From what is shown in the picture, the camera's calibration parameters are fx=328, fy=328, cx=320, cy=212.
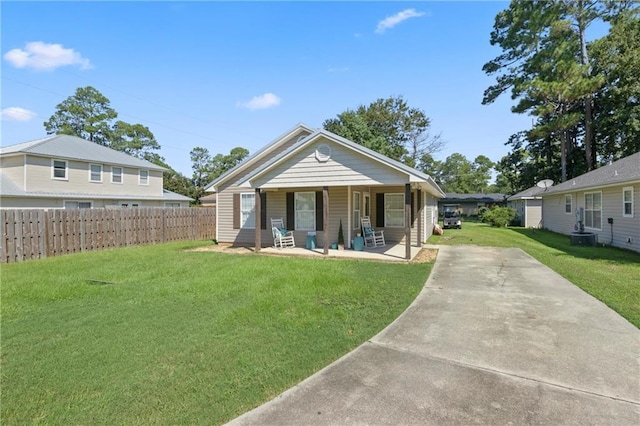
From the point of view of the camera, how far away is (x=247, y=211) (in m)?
14.5

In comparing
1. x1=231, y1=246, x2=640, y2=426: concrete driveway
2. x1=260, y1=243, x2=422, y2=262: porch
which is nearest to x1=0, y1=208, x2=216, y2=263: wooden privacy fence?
x1=260, y1=243, x2=422, y2=262: porch

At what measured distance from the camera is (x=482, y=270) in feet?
28.0

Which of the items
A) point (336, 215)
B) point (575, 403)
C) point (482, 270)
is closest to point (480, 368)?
point (575, 403)

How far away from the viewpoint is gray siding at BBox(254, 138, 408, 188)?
1022 cm

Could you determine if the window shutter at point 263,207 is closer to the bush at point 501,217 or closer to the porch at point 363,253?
the porch at point 363,253

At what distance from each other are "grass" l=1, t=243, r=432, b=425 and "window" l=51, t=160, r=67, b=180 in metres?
14.8

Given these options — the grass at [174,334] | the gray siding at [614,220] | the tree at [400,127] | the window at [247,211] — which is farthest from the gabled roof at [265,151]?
the tree at [400,127]

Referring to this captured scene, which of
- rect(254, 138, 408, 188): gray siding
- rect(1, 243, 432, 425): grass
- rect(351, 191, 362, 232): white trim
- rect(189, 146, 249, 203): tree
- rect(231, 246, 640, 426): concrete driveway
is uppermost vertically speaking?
rect(189, 146, 249, 203): tree

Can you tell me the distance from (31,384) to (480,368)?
4.36 m

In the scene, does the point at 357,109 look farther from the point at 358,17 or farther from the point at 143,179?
the point at 358,17

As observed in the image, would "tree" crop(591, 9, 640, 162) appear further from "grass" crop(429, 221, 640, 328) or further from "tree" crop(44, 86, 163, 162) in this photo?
"tree" crop(44, 86, 163, 162)

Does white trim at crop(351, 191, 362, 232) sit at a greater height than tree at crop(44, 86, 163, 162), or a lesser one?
lesser

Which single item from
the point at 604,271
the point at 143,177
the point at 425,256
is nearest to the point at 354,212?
the point at 425,256

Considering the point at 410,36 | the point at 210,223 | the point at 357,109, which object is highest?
the point at 357,109
